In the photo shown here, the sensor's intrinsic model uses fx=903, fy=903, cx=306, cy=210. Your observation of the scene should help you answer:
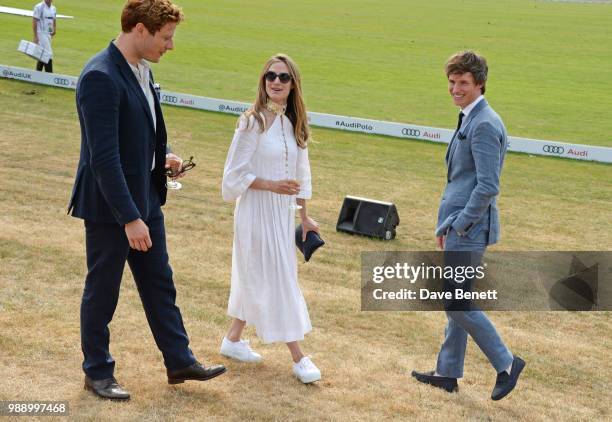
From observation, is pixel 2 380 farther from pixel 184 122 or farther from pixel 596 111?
pixel 596 111

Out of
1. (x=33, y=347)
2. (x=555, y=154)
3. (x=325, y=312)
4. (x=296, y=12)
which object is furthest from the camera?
(x=296, y=12)

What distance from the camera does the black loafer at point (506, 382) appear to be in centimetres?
549

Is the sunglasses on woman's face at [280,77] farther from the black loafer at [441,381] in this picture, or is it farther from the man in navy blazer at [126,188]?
the black loafer at [441,381]

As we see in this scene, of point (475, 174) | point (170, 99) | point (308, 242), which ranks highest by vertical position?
point (170, 99)

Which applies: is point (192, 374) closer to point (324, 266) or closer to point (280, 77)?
point (280, 77)

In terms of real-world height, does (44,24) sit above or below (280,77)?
above

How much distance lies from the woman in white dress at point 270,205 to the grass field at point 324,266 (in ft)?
1.25

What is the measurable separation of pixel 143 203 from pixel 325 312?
2.48 meters

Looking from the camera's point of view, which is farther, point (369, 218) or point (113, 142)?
point (369, 218)

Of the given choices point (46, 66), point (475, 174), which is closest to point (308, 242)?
point (475, 174)

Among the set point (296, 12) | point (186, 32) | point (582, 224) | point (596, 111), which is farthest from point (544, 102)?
point (296, 12)

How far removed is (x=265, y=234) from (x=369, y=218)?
387 cm

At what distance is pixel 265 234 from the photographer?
18.9ft

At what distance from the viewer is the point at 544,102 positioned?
23.2 m
